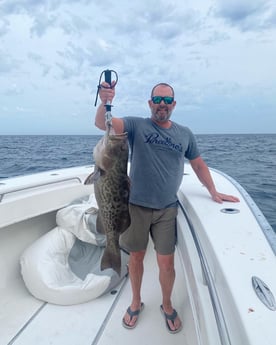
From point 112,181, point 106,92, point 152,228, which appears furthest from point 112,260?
point 106,92

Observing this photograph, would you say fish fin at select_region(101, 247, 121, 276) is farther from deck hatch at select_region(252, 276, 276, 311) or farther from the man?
deck hatch at select_region(252, 276, 276, 311)

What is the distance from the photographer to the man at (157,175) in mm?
2393

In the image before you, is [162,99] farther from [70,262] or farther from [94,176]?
[70,262]

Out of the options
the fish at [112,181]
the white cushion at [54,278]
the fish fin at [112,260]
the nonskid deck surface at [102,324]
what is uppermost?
the fish at [112,181]

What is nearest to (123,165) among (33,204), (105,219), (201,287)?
(105,219)

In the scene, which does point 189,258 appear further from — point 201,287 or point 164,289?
point 164,289

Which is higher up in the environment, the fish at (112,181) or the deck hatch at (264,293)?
the fish at (112,181)

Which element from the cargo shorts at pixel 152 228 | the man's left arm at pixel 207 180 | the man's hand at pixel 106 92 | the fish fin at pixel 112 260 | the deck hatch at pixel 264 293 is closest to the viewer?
the deck hatch at pixel 264 293

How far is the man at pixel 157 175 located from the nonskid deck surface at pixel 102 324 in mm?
158

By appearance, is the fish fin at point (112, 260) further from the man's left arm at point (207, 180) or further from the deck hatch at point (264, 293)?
A: the deck hatch at point (264, 293)

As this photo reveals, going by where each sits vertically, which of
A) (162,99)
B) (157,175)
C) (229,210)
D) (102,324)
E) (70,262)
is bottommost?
(102,324)

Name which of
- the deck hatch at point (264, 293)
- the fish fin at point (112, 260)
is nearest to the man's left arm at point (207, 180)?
the fish fin at point (112, 260)

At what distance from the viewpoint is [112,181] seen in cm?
204

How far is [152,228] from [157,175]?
0.46 meters
